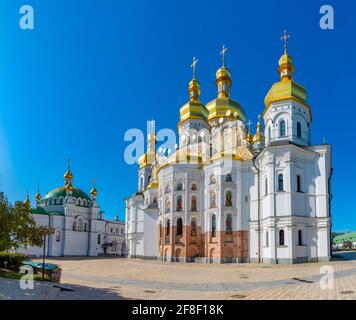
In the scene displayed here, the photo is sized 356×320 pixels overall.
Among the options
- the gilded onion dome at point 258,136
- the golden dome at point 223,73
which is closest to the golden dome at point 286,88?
the gilded onion dome at point 258,136

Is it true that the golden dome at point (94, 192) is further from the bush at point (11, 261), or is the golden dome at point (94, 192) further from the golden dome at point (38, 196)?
the bush at point (11, 261)

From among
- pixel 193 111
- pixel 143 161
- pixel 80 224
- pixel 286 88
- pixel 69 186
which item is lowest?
pixel 80 224

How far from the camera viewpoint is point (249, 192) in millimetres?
37969

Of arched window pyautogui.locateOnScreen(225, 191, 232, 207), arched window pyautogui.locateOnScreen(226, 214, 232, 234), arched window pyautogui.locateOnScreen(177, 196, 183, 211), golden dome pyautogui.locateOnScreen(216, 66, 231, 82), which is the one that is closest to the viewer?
arched window pyautogui.locateOnScreen(226, 214, 232, 234)

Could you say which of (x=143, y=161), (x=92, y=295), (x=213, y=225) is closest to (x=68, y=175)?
(x=143, y=161)

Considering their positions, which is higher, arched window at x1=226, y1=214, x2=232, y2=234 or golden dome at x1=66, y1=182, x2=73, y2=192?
golden dome at x1=66, y1=182, x2=73, y2=192

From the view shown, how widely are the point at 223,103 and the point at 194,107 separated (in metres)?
4.27

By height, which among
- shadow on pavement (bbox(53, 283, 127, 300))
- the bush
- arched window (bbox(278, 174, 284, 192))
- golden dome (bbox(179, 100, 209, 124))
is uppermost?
golden dome (bbox(179, 100, 209, 124))

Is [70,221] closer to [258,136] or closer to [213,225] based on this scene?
[213,225]

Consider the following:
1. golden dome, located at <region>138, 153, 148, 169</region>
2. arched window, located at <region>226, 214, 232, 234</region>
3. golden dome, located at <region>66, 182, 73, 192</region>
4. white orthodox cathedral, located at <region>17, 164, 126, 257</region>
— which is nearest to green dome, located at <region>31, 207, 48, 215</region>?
white orthodox cathedral, located at <region>17, 164, 126, 257</region>

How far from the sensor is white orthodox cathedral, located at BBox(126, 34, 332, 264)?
32.6 meters

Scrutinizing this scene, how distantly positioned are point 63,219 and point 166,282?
48097mm

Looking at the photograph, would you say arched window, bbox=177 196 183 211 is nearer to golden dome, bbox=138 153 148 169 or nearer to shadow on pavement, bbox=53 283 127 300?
golden dome, bbox=138 153 148 169

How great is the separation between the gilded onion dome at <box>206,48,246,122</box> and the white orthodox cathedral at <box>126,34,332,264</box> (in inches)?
Answer: 46.0
